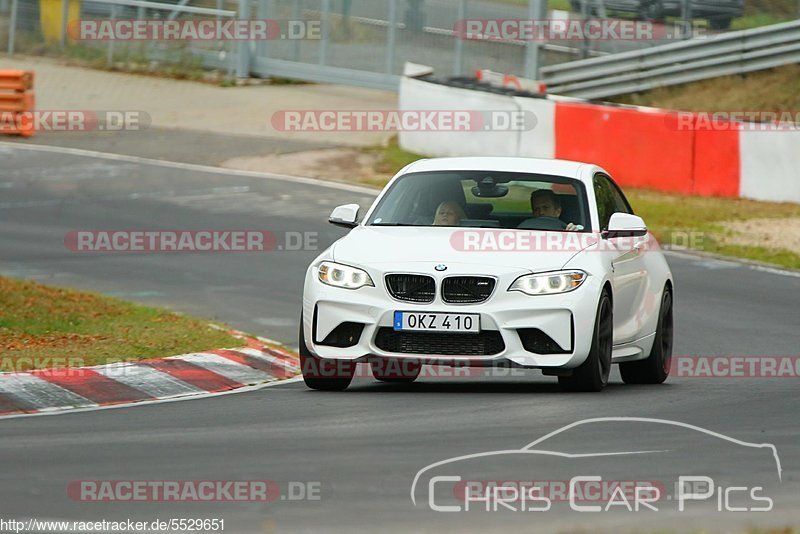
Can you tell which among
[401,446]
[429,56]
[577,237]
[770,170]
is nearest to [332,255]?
[577,237]

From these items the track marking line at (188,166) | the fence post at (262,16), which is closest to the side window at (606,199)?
the track marking line at (188,166)

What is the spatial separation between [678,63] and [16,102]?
12.2 metres

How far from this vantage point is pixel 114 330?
41.5 ft

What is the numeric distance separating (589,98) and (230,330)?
1878 centimetres

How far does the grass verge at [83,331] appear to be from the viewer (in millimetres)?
11117

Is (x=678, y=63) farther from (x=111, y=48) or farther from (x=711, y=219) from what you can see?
(x=111, y=48)

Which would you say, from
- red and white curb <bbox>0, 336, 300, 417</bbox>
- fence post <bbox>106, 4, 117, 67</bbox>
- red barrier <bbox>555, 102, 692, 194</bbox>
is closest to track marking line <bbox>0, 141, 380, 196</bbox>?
red barrier <bbox>555, 102, 692, 194</bbox>

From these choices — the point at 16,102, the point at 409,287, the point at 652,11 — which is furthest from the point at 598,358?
the point at 16,102

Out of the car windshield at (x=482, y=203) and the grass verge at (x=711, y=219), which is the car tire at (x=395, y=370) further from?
the grass verge at (x=711, y=219)

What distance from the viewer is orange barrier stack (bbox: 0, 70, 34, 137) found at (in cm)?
2950

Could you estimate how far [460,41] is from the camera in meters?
32.9

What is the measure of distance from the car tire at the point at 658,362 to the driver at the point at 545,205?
121 cm

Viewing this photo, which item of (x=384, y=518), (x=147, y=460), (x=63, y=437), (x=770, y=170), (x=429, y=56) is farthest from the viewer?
(x=429, y=56)

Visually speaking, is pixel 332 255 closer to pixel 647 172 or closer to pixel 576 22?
pixel 647 172
